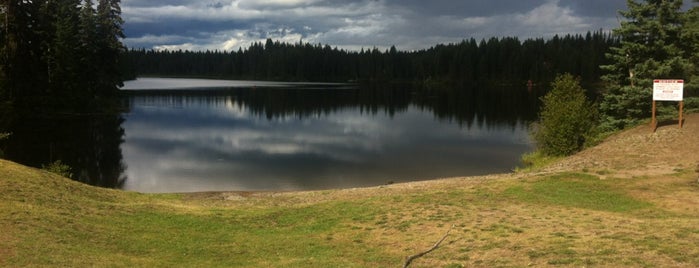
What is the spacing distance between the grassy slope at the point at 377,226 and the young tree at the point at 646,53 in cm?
1543

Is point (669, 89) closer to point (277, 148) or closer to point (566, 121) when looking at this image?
point (566, 121)

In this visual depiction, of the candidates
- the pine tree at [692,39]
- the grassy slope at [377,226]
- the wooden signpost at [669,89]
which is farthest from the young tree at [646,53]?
the grassy slope at [377,226]

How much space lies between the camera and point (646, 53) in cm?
3900

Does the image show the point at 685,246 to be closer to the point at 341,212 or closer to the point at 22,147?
the point at 341,212

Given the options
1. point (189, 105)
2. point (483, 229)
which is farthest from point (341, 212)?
point (189, 105)

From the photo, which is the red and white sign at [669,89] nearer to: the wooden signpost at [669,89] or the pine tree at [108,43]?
the wooden signpost at [669,89]

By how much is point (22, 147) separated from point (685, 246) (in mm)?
51366

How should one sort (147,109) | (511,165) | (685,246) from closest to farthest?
(685,246)
(511,165)
(147,109)

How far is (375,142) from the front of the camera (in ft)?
190

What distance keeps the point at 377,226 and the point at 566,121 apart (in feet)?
81.4

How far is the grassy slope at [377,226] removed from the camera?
13.2 m

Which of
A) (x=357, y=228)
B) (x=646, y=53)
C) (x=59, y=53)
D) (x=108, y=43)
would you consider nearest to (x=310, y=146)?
(x=646, y=53)

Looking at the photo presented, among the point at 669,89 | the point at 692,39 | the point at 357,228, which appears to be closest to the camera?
the point at 357,228

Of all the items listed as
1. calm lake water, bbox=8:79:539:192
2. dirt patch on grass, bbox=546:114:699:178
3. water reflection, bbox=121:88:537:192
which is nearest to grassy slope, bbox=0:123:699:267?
dirt patch on grass, bbox=546:114:699:178
